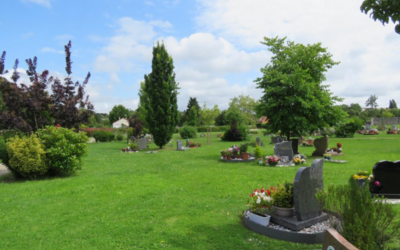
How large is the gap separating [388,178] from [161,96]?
60.0 ft

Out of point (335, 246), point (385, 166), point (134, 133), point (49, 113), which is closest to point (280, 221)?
point (335, 246)

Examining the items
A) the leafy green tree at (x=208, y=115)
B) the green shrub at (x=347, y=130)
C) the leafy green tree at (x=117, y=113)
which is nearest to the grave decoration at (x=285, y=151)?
the green shrub at (x=347, y=130)

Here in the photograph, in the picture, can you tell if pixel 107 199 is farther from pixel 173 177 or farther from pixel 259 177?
pixel 259 177

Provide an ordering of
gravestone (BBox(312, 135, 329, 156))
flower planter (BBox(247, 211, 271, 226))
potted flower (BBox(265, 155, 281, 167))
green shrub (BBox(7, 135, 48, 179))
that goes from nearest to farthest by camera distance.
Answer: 1. flower planter (BBox(247, 211, 271, 226))
2. green shrub (BBox(7, 135, 48, 179))
3. potted flower (BBox(265, 155, 281, 167))
4. gravestone (BBox(312, 135, 329, 156))

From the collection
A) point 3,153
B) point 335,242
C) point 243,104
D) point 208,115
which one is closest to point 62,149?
point 3,153

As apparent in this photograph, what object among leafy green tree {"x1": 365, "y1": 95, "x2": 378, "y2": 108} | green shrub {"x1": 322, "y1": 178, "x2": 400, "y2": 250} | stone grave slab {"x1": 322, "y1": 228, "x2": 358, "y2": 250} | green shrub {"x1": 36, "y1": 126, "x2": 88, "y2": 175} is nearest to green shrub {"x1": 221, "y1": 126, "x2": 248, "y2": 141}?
green shrub {"x1": 36, "y1": 126, "x2": 88, "y2": 175}

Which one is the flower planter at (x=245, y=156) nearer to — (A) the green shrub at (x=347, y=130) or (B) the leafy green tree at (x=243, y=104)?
(A) the green shrub at (x=347, y=130)

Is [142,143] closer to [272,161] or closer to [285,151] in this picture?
[285,151]

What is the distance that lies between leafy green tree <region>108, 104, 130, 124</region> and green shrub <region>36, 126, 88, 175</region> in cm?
7326

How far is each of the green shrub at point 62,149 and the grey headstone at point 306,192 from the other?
936cm

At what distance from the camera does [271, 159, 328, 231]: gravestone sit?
5289 mm

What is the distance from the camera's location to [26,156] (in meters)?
10.6

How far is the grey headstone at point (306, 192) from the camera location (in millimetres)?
5305

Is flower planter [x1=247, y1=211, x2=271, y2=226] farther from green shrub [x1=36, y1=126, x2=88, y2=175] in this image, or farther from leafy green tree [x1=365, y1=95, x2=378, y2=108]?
leafy green tree [x1=365, y1=95, x2=378, y2=108]
